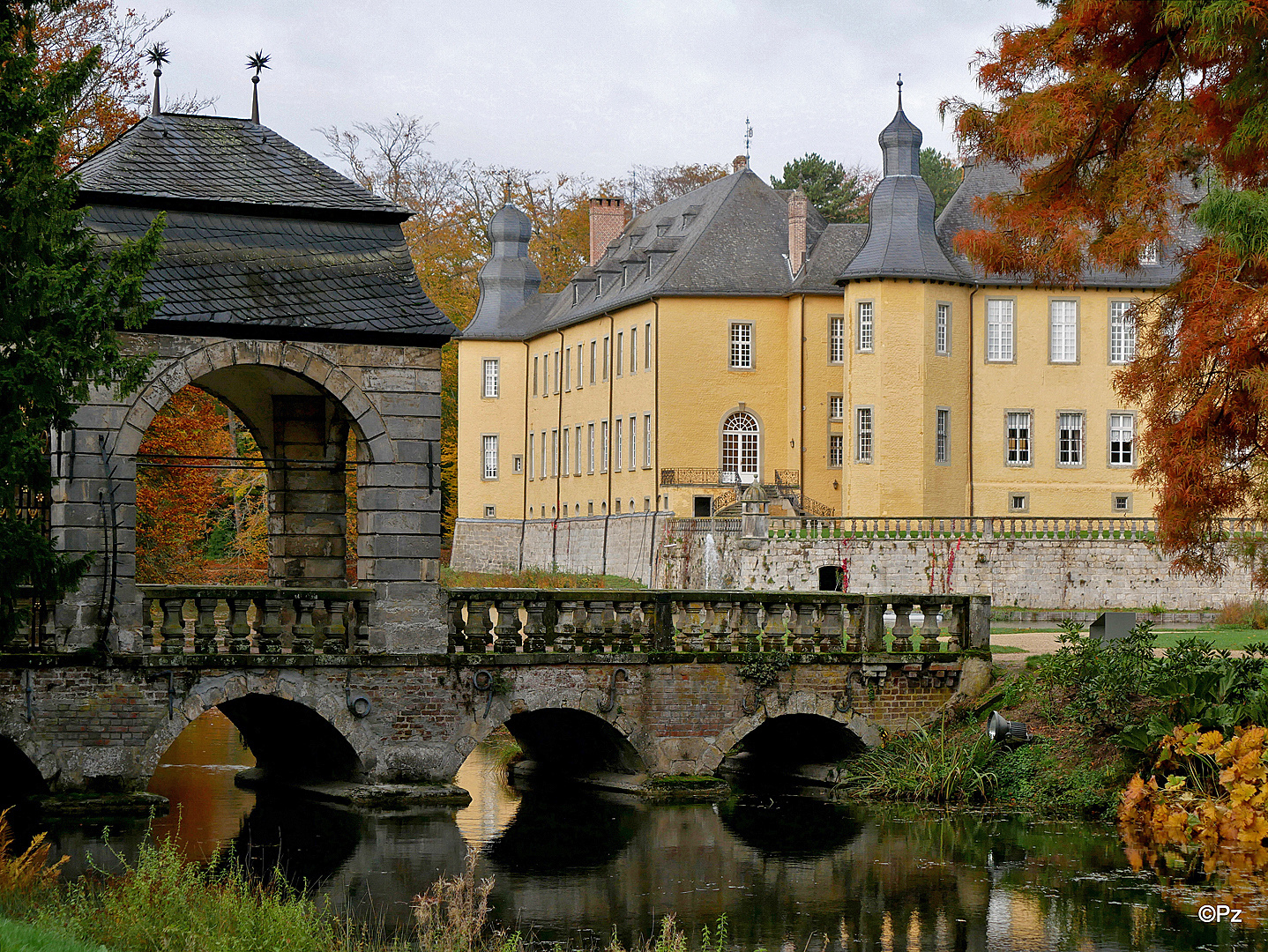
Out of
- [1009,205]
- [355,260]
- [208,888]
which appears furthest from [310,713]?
[1009,205]

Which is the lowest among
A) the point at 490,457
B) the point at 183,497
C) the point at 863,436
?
the point at 183,497

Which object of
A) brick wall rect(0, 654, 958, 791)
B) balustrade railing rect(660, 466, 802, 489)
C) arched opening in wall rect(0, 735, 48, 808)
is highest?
balustrade railing rect(660, 466, 802, 489)

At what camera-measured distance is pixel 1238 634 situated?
26.2m

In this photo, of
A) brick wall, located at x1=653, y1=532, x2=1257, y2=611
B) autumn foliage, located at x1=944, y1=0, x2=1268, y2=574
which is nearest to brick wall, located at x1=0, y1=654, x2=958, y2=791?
autumn foliage, located at x1=944, y1=0, x2=1268, y2=574

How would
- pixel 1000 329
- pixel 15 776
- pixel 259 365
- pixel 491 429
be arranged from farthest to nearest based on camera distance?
pixel 491 429 < pixel 1000 329 < pixel 259 365 < pixel 15 776

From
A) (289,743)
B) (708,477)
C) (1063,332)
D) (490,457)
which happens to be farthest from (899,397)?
(289,743)

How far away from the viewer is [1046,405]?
50.6 m

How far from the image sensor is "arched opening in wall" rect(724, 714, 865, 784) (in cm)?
1923

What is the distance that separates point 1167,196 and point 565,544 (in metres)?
45.2

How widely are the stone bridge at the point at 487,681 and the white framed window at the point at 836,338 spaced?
33559 millimetres

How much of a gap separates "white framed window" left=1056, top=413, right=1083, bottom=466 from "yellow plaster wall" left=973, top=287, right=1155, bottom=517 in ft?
0.59

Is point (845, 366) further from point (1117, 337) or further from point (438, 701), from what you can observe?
point (438, 701)

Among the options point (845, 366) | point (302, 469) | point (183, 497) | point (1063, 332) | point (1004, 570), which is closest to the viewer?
point (302, 469)

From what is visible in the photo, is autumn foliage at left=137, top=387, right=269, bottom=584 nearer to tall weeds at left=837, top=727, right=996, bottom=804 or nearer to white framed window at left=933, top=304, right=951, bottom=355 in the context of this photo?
tall weeds at left=837, top=727, right=996, bottom=804
